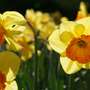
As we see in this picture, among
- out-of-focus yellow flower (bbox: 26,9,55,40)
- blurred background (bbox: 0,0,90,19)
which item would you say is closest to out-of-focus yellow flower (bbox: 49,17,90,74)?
out-of-focus yellow flower (bbox: 26,9,55,40)

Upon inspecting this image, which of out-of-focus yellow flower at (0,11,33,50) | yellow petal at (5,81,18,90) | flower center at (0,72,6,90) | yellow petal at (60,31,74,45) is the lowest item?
yellow petal at (5,81,18,90)

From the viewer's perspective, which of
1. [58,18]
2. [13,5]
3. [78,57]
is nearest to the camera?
[78,57]

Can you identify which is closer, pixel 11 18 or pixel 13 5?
pixel 11 18

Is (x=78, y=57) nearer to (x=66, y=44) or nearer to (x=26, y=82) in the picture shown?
(x=66, y=44)

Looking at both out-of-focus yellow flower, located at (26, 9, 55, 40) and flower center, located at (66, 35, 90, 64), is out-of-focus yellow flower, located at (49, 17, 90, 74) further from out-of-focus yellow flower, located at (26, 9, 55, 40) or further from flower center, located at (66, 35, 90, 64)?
out-of-focus yellow flower, located at (26, 9, 55, 40)

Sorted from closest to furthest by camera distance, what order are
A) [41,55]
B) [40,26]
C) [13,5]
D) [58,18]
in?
1. [41,55]
2. [40,26]
3. [58,18]
4. [13,5]

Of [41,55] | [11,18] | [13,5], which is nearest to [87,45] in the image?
[11,18]

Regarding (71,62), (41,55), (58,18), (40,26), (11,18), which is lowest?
(58,18)

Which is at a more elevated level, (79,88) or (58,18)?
(79,88)
